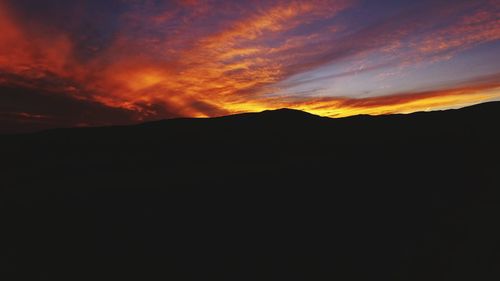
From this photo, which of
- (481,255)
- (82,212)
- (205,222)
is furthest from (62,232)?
(481,255)

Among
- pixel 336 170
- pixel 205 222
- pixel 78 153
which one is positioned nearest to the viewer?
pixel 205 222

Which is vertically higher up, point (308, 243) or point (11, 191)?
point (11, 191)

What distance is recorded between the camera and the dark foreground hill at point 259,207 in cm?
973

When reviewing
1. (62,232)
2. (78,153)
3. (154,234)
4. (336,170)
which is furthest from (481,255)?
(78,153)

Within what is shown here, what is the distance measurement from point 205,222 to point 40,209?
6886 mm

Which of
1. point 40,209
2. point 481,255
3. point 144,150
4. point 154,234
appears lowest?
point 481,255

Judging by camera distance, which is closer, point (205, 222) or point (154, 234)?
point (154, 234)

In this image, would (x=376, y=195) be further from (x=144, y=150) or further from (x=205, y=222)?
(x=144, y=150)

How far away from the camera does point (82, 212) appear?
12336mm

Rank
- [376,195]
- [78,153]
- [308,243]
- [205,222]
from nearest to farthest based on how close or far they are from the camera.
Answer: [308,243] → [205,222] → [376,195] → [78,153]

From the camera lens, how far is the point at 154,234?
11.1m

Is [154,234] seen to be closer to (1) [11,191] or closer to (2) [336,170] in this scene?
(1) [11,191]

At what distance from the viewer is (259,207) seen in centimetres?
1293

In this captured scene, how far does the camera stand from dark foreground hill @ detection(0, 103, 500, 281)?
31.9 ft
